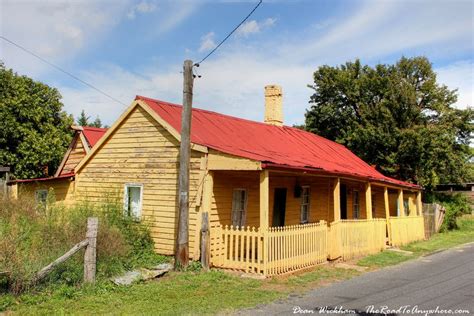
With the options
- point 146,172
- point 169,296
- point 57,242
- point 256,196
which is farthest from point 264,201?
point 57,242

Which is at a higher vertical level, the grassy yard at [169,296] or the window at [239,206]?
the window at [239,206]

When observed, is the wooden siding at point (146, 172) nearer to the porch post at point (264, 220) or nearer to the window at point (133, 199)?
the window at point (133, 199)

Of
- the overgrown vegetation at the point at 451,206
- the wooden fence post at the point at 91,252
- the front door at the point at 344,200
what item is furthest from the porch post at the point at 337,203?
the overgrown vegetation at the point at 451,206

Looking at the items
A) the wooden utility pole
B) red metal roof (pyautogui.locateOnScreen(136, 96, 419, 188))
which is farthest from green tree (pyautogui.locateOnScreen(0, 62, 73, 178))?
the wooden utility pole

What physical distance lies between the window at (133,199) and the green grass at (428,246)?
6934 millimetres

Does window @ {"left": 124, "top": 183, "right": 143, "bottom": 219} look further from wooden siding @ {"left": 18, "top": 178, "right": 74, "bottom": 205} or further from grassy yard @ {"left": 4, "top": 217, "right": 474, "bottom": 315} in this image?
grassy yard @ {"left": 4, "top": 217, "right": 474, "bottom": 315}

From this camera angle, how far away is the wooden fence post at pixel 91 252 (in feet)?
28.5

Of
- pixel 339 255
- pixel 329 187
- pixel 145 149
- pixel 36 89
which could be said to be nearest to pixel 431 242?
pixel 329 187

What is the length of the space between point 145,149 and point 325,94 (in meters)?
19.8

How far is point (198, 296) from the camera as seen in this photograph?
27.8 ft

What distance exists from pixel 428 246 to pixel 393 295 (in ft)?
32.4

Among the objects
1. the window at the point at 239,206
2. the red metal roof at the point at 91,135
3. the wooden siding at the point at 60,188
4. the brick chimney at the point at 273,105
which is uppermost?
the brick chimney at the point at 273,105

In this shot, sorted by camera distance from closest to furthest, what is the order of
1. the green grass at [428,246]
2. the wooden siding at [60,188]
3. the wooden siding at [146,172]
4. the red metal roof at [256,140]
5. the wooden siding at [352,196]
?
the red metal roof at [256,140] → the wooden siding at [146,172] → the green grass at [428,246] → the wooden siding at [60,188] → the wooden siding at [352,196]

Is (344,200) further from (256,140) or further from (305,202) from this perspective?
(256,140)
